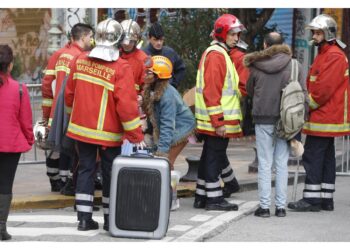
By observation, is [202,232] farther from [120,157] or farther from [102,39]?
[102,39]

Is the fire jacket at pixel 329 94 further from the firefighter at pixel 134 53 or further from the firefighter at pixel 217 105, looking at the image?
the firefighter at pixel 134 53

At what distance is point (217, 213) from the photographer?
1005cm

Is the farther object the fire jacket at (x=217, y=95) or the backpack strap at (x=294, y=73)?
the fire jacket at (x=217, y=95)

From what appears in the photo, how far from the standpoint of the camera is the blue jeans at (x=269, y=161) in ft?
32.4

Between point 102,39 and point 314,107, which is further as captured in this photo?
point 314,107

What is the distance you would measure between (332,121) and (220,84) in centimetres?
127

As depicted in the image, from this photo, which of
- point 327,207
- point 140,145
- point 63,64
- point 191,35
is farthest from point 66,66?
point 191,35

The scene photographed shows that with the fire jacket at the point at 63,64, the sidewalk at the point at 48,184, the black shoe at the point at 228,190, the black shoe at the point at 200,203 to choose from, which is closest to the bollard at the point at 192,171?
Answer: the sidewalk at the point at 48,184

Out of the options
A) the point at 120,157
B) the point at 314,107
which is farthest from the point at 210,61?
the point at 120,157

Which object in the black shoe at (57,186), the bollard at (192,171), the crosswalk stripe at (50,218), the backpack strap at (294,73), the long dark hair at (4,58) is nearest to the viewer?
the long dark hair at (4,58)

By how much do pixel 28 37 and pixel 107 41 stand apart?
55.6 feet

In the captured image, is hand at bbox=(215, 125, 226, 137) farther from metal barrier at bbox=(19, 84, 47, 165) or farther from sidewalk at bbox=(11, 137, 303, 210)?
metal barrier at bbox=(19, 84, 47, 165)

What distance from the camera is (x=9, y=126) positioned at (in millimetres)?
8422

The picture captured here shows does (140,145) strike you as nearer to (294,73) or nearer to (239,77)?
(294,73)
